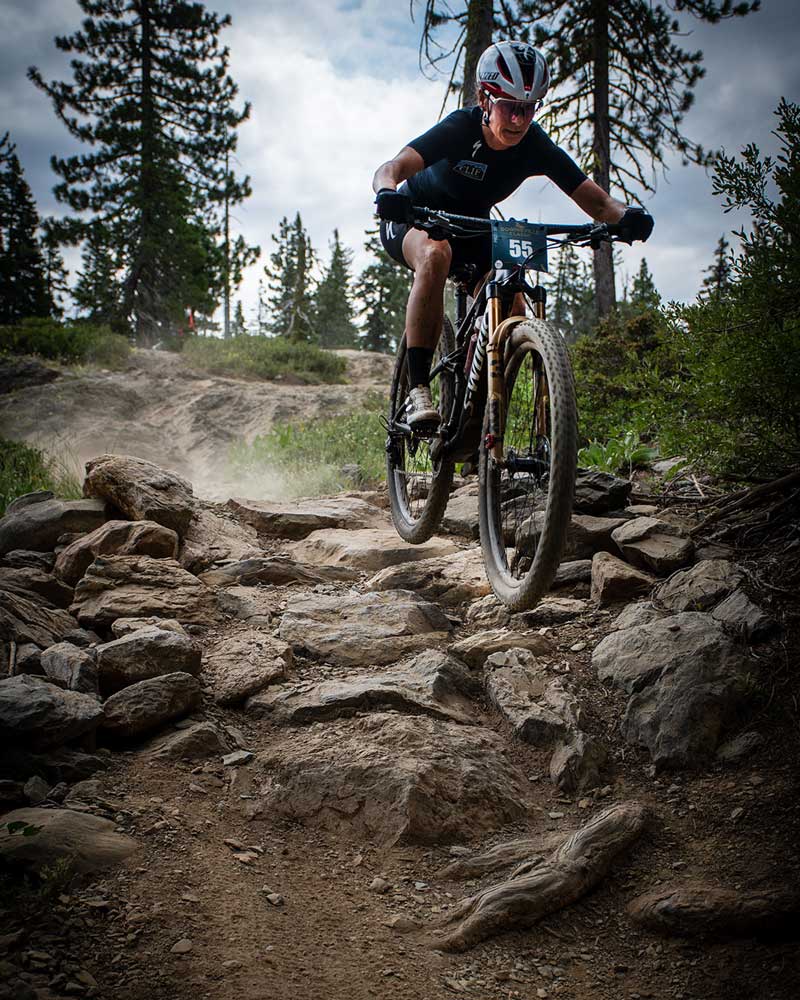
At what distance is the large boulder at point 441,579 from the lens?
14.8ft

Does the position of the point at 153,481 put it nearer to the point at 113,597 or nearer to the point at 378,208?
the point at 113,597

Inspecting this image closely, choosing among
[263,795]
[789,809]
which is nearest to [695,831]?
[789,809]

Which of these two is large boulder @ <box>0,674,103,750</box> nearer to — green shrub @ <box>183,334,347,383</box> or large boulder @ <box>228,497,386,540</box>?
large boulder @ <box>228,497,386,540</box>

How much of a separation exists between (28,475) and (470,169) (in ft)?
20.0

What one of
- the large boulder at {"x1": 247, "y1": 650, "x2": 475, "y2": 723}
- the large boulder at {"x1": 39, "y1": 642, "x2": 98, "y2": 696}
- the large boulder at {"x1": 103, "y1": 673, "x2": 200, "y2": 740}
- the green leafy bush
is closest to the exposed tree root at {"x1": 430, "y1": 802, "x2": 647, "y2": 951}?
the large boulder at {"x1": 247, "y1": 650, "x2": 475, "y2": 723}

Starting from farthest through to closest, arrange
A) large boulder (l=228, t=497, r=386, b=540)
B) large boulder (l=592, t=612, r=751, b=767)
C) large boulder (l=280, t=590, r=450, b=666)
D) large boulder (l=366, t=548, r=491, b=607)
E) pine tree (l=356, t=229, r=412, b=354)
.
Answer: pine tree (l=356, t=229, r=412, b=354)
large boulder (l=228, t=497, r=386, b=540)
large boulder (l=366, t=548, r=491, b=607)
large boulder (l=280, t=590, r=450, b=666)
large boulder (l=592, t=612, r=751, b=767)

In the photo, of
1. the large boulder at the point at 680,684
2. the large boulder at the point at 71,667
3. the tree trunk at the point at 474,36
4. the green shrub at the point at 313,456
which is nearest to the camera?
the large boulder at the point at 680,684

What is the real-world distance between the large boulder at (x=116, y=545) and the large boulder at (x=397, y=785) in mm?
2148

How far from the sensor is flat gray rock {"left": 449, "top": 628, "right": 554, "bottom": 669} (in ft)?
11.9

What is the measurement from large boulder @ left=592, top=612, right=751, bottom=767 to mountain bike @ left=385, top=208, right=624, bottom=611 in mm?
606

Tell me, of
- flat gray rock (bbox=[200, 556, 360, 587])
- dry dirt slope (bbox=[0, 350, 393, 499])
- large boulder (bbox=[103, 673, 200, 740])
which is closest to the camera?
large boulder (bbox=[103, 673, 200, 740])

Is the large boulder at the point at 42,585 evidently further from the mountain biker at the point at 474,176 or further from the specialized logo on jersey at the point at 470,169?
the specialized logo on jersey at the point at 470,169

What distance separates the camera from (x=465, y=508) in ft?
19.1

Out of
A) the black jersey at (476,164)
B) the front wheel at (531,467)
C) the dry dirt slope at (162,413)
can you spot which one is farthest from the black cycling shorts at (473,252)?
the dry dirt slope at (162,413)
